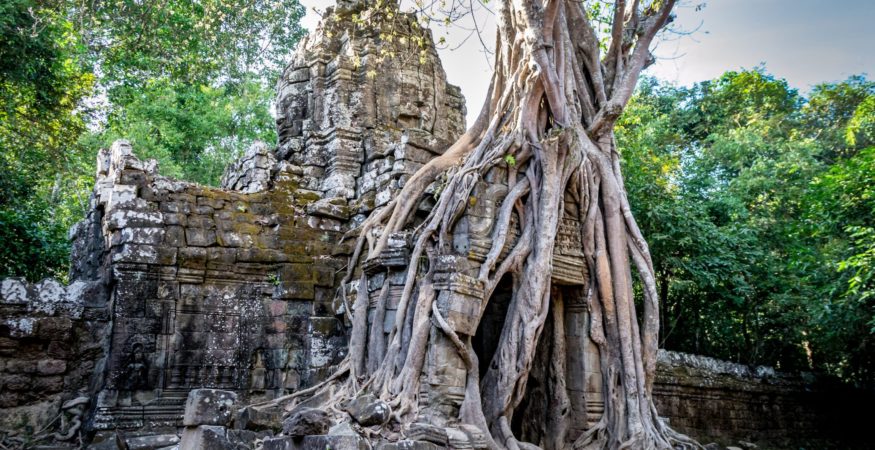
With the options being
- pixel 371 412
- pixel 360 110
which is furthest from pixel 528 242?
pixel 360 110

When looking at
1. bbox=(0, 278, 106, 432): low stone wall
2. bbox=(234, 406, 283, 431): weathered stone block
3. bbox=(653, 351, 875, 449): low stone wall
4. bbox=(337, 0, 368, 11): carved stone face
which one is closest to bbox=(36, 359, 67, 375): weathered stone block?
bbox=(0, 278, 106, 432): low stone wall

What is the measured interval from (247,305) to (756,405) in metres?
7.87

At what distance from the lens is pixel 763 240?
1320 cm

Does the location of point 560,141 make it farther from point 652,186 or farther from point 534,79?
point 652,186

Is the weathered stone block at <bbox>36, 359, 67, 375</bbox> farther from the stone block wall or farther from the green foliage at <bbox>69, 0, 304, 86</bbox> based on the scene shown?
the green foliage at <bbox>69, 0, 304, 86</bbox>

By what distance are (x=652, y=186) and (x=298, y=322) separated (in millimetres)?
6618

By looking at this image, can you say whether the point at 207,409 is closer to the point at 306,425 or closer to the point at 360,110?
the point at 306,425

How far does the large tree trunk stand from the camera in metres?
6.41

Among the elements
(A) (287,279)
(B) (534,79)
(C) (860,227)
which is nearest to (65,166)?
(A) (287,279)

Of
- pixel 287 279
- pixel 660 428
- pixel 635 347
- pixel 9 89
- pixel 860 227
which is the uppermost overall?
pixel 9 89

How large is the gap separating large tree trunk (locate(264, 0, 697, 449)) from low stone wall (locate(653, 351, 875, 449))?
294 cm

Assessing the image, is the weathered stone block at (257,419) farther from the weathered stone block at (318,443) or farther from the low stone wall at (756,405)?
the low stone wall at (756,405)

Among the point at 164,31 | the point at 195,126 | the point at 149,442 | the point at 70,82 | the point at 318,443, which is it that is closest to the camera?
the point at 318,443

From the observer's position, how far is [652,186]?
39.4ft
